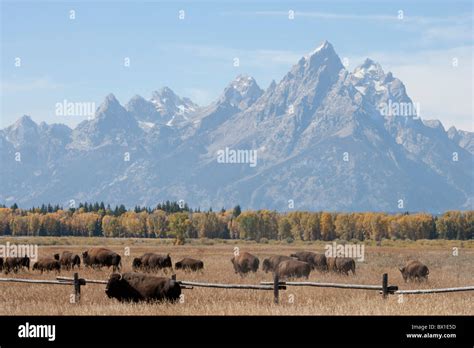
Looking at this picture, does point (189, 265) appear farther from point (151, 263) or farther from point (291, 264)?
point (291, 264)

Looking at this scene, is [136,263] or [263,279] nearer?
[263,279]

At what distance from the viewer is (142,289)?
80.0ft

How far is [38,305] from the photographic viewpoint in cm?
2389

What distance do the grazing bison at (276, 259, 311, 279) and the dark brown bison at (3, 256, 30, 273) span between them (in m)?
14.2

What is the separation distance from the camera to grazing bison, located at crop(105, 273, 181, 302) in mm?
24281

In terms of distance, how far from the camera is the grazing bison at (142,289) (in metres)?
24.3

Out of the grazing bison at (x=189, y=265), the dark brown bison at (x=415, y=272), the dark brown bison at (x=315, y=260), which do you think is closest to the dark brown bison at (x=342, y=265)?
the dark brown bison at (x=315, y=260)

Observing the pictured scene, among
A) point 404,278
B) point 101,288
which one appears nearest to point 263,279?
point 404,278

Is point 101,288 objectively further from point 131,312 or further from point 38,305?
point 131,312

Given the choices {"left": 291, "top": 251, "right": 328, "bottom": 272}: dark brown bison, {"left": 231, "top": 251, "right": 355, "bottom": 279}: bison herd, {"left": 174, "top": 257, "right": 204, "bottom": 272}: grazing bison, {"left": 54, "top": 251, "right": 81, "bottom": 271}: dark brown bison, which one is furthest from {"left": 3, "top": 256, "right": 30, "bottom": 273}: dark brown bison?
{"left": 291, "top": 251, "right": 328, "bottom": 272}: dark brown bison

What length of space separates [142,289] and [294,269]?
1601 cm

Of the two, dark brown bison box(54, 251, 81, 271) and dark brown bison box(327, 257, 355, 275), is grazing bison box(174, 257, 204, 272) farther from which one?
dark brown bison box(327, 257, 355, 275)

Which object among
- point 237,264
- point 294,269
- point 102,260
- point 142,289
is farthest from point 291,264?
point 142,289
